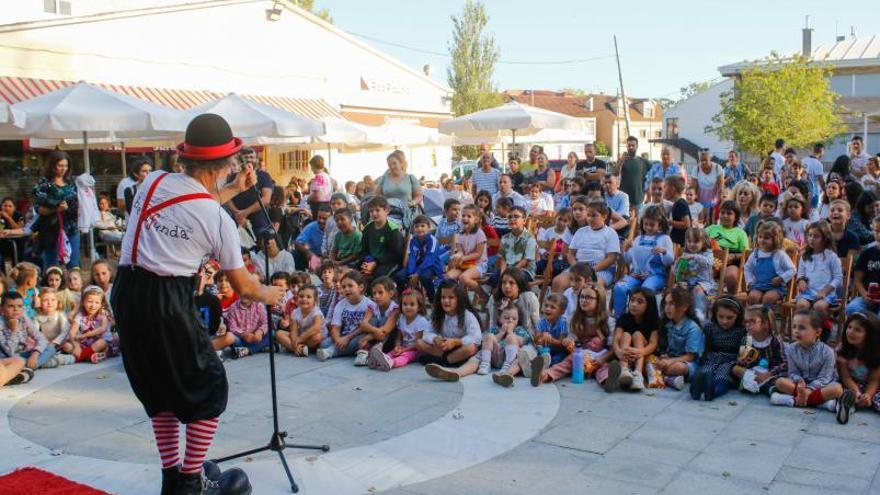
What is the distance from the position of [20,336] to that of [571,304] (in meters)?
4.82

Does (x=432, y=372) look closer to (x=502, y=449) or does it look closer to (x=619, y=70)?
(x=502, y=449)

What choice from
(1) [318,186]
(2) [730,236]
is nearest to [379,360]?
(2) [730,236]

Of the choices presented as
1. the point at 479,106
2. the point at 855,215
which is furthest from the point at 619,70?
the point at 855,215

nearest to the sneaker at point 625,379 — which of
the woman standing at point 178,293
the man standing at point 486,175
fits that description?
the woman standing at point 178,293

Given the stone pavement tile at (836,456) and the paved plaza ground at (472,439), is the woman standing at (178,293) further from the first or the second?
the stone pavement tile at (836,456)

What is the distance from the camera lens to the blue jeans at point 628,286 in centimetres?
768

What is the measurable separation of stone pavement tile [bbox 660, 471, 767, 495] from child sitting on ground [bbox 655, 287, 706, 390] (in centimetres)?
171

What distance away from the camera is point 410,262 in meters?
8.79

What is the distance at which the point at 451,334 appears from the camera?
7270 mm

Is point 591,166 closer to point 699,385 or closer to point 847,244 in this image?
point 847,244

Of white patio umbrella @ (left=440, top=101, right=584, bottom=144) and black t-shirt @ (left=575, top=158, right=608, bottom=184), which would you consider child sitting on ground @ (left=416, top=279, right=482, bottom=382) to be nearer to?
black t-shirt @ (left=575, top=158, right=608, bottom=184)

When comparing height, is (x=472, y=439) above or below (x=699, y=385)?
below

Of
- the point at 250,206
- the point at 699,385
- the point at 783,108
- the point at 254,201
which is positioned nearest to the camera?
the point at 699,385

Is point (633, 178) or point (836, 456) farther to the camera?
point (633, 178)
